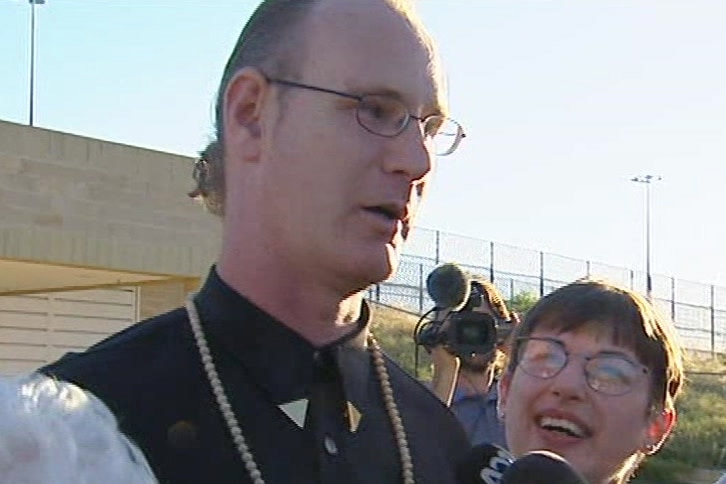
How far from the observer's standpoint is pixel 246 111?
1999 millimetres

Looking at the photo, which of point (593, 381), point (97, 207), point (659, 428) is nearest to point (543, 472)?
point (593, 381)

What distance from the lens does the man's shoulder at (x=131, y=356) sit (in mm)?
1901

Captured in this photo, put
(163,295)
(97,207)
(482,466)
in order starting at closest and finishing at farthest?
(482,466)
(97,207)
(163,295)

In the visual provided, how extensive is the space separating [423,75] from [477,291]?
3.11 metres

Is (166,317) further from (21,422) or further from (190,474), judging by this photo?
(21,422)

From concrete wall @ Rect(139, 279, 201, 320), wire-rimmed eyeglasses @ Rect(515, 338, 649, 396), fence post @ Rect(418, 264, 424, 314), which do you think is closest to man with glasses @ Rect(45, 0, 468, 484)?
wire-rimmed eyeglasses @ Rect(515, 338, 649, 396)

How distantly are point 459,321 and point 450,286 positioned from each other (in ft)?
0.67

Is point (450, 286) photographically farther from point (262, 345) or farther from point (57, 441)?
point (57, 441)

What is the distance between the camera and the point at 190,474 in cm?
184

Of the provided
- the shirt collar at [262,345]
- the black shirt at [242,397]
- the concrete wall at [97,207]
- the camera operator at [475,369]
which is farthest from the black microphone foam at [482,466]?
the concrete wall at [97,207]

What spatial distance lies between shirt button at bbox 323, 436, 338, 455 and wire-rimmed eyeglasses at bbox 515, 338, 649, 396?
0.86 metres

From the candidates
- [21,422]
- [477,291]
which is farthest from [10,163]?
[21,422]

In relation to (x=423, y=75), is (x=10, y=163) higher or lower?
higher

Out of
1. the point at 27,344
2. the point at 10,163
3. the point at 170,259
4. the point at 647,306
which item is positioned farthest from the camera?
the point at 27,344
